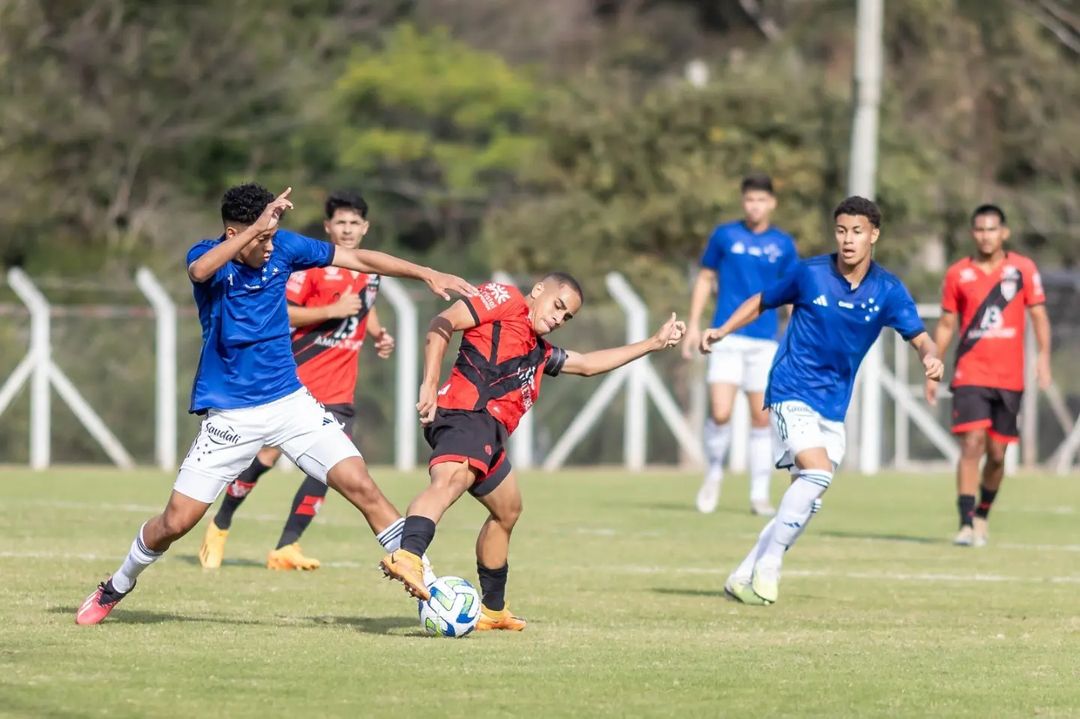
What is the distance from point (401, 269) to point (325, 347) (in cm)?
362

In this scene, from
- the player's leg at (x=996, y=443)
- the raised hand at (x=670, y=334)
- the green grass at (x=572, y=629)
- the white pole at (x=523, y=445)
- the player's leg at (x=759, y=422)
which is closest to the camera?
the green grass at (x=572, y=629)

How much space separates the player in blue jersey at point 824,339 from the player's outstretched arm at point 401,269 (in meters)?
2.36

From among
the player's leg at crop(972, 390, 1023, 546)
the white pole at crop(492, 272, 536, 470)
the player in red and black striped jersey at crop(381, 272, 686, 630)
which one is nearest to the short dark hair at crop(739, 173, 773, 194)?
the player's leg at crop(972, 390, 1023, 546)

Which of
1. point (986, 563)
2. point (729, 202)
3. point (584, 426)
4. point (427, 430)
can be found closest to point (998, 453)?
point (986, 563)

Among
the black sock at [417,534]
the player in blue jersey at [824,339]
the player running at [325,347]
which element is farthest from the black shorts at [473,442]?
the player running at [325,347]

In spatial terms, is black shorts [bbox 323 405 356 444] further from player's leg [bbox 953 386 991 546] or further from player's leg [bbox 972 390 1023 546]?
player's leg [bbox 972 390 1023 546]

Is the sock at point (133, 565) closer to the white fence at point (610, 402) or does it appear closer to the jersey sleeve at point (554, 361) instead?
the jersey sleeve at point (554, 361)

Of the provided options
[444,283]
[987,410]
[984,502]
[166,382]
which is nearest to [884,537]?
[984,502]

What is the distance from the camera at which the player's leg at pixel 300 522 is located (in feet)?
41.0

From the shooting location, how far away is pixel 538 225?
Answer: 33.3 metres

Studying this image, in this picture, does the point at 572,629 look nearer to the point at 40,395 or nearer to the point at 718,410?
the point at 718,410

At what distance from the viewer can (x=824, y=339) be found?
37.5 ft

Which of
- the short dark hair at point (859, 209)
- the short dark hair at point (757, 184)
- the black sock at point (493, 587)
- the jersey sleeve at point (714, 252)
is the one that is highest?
the short dark hair at point (757, 184)

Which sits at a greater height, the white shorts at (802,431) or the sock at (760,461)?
the white shorts at (802,431)
